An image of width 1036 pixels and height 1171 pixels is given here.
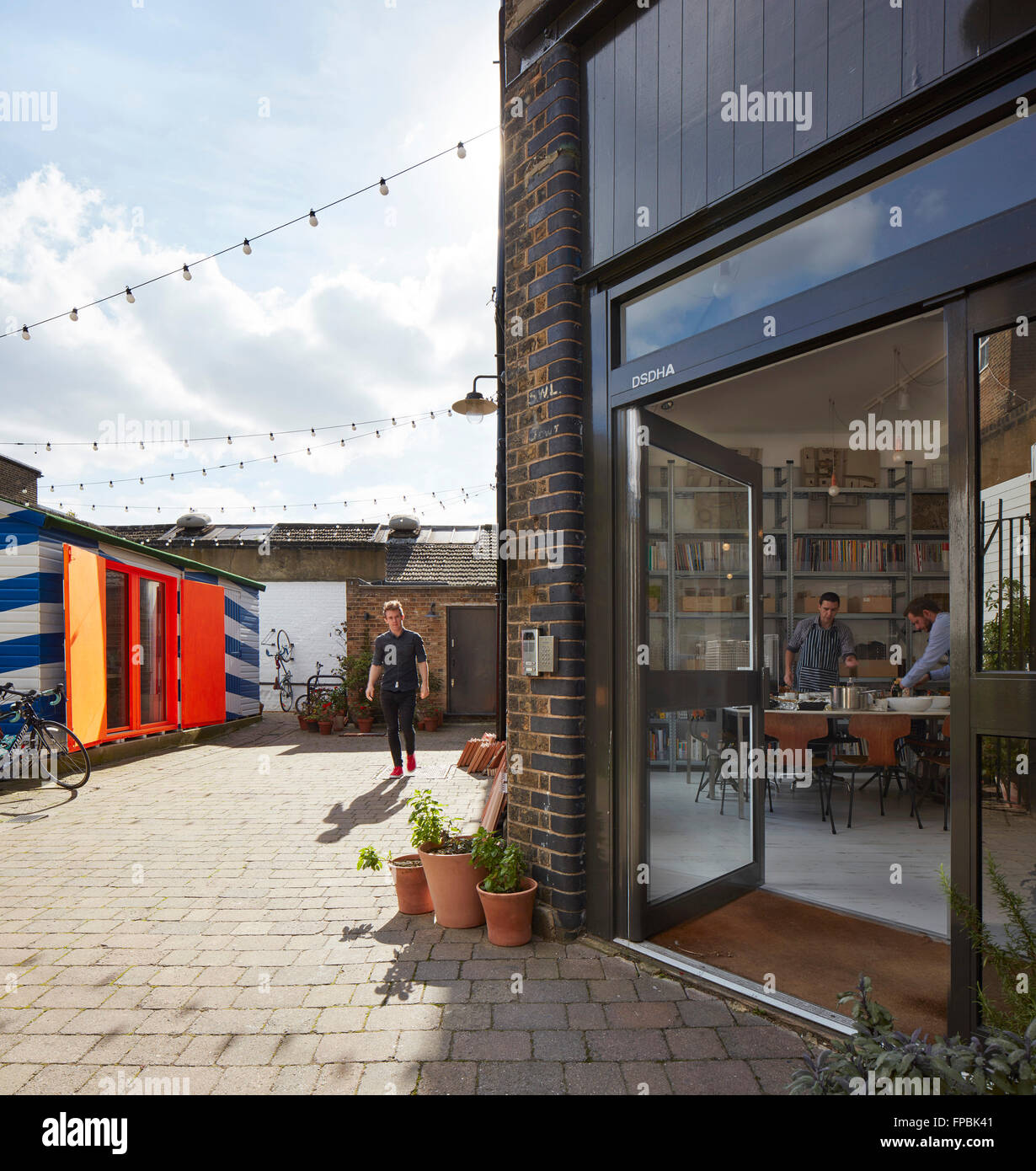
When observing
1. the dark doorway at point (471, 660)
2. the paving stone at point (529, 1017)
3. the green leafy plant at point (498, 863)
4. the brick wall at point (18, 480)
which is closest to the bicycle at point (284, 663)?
the dark doorway at point (471, 660)

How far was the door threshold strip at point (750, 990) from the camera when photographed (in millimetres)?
2508

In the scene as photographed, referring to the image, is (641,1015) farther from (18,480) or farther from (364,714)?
(18,480)

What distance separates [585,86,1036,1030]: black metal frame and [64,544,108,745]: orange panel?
6519 millimetres

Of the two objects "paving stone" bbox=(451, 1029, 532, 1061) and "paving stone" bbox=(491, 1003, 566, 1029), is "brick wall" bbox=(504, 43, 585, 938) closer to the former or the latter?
"paving stone" bbox=(491, 1003, 566, 1029)

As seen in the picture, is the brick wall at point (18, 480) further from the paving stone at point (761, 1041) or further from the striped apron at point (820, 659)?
the paving stone at point (761, 1041)

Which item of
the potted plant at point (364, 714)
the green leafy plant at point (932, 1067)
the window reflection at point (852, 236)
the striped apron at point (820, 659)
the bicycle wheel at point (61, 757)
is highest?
the window reflection at point (852, 236)

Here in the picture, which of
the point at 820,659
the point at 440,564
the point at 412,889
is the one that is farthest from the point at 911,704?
the point at 440,564

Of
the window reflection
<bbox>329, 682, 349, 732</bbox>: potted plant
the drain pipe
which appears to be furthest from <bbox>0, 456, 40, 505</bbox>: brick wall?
the window reflection

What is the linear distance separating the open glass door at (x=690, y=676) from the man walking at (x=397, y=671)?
12.6 ft

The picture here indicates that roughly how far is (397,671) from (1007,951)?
19.9 ft

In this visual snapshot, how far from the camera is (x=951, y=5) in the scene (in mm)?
2119

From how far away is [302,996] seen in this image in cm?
277

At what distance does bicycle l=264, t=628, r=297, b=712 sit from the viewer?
15.1 m
